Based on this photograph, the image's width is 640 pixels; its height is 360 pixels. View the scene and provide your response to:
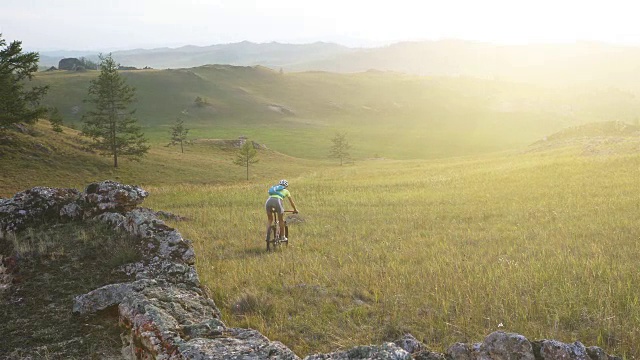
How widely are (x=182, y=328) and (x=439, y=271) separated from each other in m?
6.22

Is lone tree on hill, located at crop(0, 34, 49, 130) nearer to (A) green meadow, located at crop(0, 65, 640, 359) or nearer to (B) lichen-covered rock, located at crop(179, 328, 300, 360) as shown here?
(A) green meadow, located at crop(0, 65, 640, 359)

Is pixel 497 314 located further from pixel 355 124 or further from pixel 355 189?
pixel 355 124

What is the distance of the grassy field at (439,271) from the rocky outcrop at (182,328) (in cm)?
127

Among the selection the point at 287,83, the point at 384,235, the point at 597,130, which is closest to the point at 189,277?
the point at 384,235

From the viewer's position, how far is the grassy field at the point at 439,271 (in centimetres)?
662

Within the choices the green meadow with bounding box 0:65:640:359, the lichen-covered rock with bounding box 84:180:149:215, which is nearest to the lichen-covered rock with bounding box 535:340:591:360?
the green meadow with bounding box 0:65:640:359

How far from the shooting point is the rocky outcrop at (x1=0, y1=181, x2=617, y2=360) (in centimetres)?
421

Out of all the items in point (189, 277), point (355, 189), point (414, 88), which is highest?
point (414, 88)

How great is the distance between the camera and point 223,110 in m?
Result: 144

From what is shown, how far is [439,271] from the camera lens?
9336mm

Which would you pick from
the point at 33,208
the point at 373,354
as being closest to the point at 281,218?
the point at 33,208

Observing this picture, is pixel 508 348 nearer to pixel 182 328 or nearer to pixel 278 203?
pixel 182 328

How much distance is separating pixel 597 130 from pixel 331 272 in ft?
237

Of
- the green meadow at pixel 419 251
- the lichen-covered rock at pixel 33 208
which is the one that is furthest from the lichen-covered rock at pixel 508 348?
the lichen-covered rock at pixel 33 208
